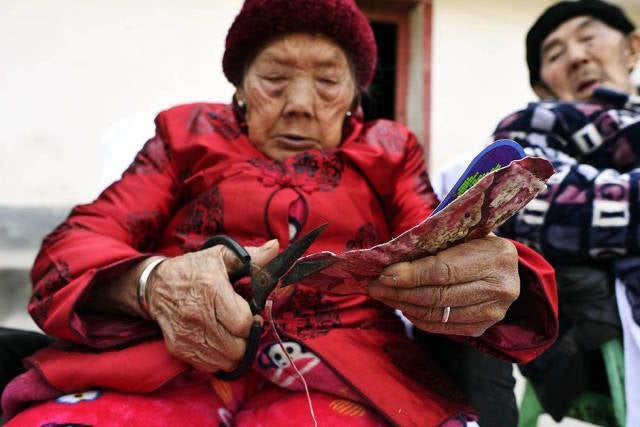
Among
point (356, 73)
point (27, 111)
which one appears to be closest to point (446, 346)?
point (356, 73)

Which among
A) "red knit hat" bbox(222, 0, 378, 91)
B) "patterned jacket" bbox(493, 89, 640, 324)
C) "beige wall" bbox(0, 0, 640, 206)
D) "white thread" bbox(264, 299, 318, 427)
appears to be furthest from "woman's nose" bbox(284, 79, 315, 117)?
"beige wall" bbox(0, 0, 640, 206)

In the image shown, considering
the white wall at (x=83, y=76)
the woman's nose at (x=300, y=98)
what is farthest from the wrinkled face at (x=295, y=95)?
the white wall at (x=83, y=76)

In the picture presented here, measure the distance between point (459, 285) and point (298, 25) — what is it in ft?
2.32

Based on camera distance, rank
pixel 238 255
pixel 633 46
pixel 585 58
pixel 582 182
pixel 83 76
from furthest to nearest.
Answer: pixel 83 76
pixel 633 46
pixel 585 58
pixel 582 182
pixel 238 255

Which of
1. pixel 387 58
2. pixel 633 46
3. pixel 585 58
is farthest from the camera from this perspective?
pixel 387 58

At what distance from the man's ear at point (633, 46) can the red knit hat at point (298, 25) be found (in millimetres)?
1049

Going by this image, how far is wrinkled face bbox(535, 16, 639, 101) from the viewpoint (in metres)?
1.73

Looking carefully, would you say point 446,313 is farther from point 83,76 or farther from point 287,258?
point 83,76

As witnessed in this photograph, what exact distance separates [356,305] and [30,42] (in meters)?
3.50

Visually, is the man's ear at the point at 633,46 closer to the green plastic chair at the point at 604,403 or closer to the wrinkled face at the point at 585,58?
the wrinkled face at the point at 585,58

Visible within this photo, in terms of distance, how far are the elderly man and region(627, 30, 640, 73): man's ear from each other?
1.36 ft

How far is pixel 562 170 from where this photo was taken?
1.34m

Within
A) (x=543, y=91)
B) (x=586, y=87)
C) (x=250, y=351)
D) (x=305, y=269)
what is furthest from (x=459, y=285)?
(x=543, y=91)

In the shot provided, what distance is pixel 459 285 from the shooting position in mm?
823
